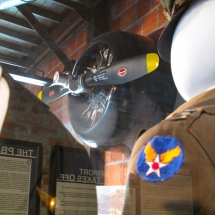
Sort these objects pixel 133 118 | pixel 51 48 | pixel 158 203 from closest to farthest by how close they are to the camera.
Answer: pixel 158 203 < pixel 51 48 < pixel 133 118

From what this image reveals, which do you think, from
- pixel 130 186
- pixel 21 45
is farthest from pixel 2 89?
pixel 130 186

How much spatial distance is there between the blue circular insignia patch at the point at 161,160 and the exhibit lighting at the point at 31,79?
19 centimetres

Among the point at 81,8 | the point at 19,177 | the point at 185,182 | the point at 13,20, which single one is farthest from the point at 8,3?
the point at 185,182

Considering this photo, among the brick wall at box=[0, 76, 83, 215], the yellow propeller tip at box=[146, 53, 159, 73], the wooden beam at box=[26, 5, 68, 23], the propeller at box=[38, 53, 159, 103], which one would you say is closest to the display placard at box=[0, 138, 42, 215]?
the brick wall at box=[0, 76, 83, 215]

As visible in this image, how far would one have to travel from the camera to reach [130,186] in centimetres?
47

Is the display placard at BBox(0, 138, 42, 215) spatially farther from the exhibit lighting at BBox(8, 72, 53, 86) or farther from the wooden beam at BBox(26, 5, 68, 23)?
the wooden beam at BBox(26, 5, 68, 23)

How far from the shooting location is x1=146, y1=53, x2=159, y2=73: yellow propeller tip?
29.6 inches

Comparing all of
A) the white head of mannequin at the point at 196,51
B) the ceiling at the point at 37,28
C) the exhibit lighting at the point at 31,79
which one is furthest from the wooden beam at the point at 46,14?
the white head of mannequin at the point at 196,51

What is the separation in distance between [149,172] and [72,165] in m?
0.11

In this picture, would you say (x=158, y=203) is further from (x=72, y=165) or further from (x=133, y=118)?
(x=133, y=118)

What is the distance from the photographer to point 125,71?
0.72 metres

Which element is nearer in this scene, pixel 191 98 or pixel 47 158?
pixel 47 158

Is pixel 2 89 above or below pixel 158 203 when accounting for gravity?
above

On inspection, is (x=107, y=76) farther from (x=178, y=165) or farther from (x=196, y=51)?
→ (x=178, y=165)
